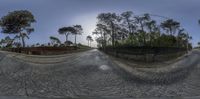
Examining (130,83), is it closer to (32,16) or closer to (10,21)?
(32,16)

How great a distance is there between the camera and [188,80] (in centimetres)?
136

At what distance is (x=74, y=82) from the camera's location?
48.9 inches

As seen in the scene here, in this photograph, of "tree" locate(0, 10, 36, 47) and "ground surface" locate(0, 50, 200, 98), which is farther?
"tree" locate(0, 10, 36, 47)

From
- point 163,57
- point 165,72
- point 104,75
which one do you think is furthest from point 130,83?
point 163,57

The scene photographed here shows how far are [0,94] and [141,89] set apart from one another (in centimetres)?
63

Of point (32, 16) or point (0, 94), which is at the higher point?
point (32, 16)

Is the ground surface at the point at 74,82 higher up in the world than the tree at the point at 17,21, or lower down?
lower down

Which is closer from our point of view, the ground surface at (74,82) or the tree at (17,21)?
the ground surface at (74,82)

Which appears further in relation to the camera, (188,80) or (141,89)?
(188,80)

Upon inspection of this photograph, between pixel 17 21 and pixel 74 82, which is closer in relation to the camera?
pixel 74 82

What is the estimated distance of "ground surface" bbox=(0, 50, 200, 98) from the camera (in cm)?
117

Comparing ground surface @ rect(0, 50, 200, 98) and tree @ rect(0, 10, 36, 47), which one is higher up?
tree @ rect(0, 10, 36, 47)

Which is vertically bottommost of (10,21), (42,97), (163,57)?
(42,97)

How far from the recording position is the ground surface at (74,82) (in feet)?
3.84
